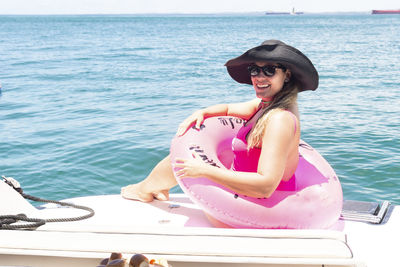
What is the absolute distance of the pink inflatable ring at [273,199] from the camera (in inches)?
92.4

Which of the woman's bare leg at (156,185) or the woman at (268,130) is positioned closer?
the woman at (268,130)

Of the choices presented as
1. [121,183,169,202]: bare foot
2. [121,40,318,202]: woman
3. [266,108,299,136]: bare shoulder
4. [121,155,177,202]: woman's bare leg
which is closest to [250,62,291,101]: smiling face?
[121,40,318,202]: woman

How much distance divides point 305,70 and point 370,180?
324 cm

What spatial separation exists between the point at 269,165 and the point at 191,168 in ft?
1.32

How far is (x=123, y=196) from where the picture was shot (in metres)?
3.08

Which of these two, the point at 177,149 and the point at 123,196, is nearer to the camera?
the point at 177,149

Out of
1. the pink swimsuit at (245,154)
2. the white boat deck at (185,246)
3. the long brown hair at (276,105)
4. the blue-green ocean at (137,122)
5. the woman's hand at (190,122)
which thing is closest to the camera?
the white boat deck at (185,246)

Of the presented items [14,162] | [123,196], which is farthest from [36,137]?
[123,196]

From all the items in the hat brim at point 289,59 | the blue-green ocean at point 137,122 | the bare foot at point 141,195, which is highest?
the hat brim at point 289,59

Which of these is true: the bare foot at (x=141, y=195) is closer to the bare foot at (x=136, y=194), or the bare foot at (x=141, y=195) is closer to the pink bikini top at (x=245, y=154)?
the bare foot at (x=136, y=194)

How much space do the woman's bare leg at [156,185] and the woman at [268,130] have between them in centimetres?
27

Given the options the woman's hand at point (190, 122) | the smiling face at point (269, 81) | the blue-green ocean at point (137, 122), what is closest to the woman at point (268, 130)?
the smiling face at point (269, 81)

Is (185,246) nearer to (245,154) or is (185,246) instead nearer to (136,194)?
(245,154)

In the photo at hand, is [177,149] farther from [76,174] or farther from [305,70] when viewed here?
[76,174]
